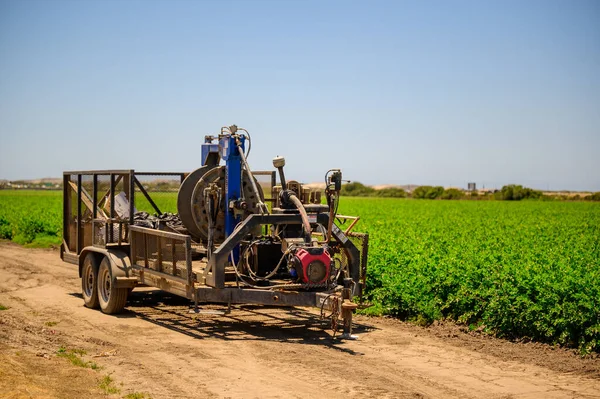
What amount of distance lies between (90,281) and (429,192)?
9599 centimetres

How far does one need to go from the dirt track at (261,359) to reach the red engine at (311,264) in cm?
95

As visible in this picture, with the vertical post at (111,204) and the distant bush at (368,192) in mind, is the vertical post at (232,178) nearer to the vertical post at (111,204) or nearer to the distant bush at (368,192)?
the vertical post at (111,204)

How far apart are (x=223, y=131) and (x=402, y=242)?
9449 millimetres

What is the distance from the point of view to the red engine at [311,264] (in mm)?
11094

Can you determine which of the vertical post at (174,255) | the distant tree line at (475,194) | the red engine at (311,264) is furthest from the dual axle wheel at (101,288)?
the distant tree line at (475,194)

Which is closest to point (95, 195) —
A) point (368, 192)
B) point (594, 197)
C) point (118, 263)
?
point (118, 263)

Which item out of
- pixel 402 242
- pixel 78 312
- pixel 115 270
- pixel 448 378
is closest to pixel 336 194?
pixel 448 378

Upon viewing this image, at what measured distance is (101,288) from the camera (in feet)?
45.2

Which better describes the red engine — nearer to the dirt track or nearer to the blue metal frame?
the dirt track

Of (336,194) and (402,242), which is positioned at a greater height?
(336,194)

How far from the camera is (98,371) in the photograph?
29.9 feet

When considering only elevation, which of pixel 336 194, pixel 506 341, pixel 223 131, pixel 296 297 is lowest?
pixel 506 341

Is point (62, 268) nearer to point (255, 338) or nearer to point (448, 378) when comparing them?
point (255, 338)

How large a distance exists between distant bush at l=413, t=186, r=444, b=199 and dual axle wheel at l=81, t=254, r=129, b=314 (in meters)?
95.7
